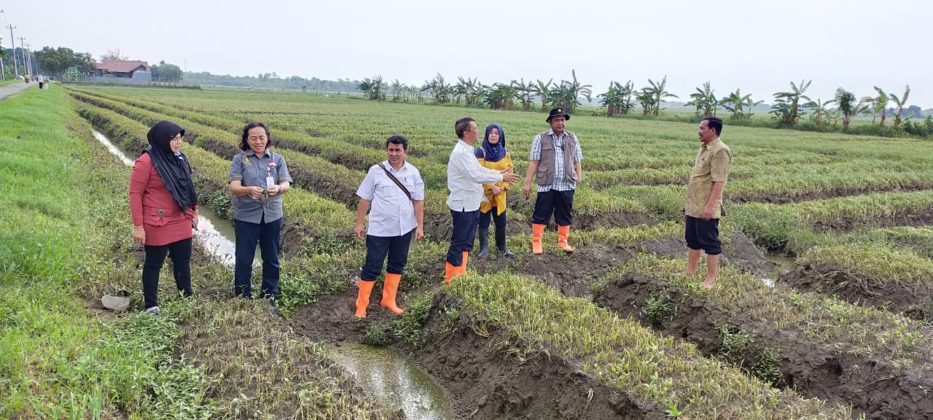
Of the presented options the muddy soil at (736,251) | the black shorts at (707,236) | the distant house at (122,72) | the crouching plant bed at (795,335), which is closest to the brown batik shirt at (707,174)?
the black shorts at (707,236)

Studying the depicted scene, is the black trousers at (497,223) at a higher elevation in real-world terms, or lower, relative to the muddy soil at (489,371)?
higher

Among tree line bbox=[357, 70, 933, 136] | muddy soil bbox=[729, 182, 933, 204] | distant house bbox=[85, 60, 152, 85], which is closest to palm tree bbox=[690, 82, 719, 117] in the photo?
tree line bbox=[357, 70, 933, 136]

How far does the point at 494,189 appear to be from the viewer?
21.5 ft

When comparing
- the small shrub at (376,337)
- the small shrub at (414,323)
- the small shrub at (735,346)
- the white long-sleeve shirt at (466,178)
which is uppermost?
the white long-sleeve shirt at (466,178)

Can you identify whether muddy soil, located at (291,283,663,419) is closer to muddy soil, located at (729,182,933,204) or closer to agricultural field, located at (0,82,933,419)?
agricultural field, located at (0,82,933,419)

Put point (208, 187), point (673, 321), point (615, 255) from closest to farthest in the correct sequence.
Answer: point (673, 321) → point (615, 255) → point (208, 187)

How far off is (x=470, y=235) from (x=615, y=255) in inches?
98.4

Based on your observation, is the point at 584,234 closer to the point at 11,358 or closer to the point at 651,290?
the point at 651,290

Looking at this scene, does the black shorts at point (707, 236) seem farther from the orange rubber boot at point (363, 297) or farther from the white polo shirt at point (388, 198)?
the orange rubber boot at point (363, 297)

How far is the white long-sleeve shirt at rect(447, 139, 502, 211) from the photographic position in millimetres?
5793

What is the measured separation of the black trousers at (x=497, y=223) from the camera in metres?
6.96

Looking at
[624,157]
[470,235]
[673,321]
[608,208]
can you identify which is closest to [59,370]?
[470,235]

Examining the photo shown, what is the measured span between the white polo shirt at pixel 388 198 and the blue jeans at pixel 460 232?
26.7 inches

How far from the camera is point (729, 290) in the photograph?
576 cm
